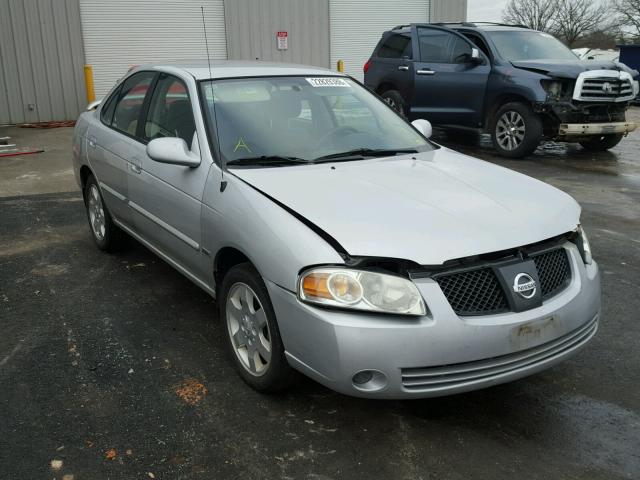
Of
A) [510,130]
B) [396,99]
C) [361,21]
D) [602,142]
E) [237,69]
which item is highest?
[361,21]

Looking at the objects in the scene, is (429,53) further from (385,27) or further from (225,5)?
(385,27)

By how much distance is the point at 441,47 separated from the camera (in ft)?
37.8

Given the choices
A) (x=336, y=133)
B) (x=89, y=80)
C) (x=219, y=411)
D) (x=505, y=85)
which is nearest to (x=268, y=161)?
(x=336, y=133)

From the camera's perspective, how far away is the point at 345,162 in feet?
12.8

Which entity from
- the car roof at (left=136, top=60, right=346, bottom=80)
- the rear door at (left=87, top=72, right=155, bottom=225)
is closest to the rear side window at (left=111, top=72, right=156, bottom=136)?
the rear door at (left=87, top=72, right=155, bottom=225)

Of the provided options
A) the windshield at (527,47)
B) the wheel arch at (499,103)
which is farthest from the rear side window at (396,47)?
the wheel arch at (499,103)

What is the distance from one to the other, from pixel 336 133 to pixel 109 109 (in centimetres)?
226

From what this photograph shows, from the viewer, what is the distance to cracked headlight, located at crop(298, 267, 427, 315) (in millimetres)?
2762

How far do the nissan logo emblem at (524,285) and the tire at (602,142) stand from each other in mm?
8929

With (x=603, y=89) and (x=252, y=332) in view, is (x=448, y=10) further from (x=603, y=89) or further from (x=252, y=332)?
(x=252, y=332)

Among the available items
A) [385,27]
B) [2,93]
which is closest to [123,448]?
[2,93]

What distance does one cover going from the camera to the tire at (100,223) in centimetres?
550

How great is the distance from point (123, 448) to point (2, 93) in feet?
46.9

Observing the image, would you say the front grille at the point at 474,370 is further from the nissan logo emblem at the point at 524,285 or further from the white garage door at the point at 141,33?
the white garage door at the point at 141,33
